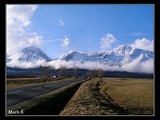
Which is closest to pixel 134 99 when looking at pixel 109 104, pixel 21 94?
pixel 109 104

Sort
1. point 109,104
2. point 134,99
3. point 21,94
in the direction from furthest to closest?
1. point 134,99
2. point 21,94
3. point 109,104

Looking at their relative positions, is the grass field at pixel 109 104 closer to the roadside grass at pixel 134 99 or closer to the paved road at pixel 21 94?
the roadside grass at pixel 134 99

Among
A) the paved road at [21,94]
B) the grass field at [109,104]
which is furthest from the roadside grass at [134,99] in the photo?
the paved road at [21,94]

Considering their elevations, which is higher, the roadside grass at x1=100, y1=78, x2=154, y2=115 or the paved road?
the paved road

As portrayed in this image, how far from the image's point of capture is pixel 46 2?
12.5 meters

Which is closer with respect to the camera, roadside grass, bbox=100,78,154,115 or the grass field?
the grass field

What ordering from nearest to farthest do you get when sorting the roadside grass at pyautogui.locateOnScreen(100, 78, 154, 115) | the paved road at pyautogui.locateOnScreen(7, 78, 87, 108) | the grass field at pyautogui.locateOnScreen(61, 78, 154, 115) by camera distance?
the grass field at pyautogui.locateOnScreen(61, 78, 154, 115) < the roadside grass at pyautogui.locateOnScreen(100, 78, 154, 115) < the paved road at pyautogui.locateOnScreen(7, 78, 87, 108)

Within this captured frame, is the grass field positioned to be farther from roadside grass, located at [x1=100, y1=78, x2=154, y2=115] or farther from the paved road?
the paved road

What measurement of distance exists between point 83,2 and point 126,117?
5.21m

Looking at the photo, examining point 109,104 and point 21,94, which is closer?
point 109,104

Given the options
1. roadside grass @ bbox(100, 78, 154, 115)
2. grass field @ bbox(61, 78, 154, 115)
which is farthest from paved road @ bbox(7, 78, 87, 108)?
roadside grass @ bbox(100, 78, 154, 115)

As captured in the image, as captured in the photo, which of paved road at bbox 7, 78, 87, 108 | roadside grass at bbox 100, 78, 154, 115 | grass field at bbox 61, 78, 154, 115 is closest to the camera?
grass field at bbox 61, 78, 154, 115

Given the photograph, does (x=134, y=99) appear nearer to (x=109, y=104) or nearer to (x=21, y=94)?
(x=109, y=104)
